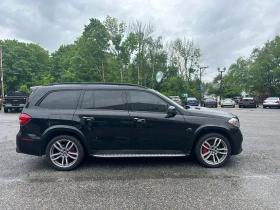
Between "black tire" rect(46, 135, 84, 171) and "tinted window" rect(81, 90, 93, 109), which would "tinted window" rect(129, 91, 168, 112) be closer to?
"tinted window" rect(81, 90, 93, 109)

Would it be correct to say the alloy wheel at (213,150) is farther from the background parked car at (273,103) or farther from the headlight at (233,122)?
the background parked car at (273,103)

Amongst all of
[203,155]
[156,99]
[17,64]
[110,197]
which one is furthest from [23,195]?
[17,64]

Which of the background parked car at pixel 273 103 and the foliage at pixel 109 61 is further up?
the foliage at pixel 109 61

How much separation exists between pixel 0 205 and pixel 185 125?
339 cm

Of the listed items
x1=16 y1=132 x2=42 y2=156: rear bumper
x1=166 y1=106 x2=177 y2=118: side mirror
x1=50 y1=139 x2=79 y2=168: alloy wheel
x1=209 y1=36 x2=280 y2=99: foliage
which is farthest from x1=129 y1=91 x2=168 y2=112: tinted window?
x1=209 y1=36 x2=280 y2=99: foliage

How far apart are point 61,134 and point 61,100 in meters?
0.71

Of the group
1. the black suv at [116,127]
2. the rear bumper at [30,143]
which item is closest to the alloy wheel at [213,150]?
the black suv at [116,127]

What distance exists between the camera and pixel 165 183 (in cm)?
381

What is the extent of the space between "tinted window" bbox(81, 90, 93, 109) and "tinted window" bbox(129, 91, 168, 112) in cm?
86

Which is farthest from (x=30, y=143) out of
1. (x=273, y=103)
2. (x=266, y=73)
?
(x=266, y=73)

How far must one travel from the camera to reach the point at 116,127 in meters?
4.48

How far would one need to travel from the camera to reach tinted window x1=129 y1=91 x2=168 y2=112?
4.60 metres

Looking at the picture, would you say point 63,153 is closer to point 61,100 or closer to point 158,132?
point 61,100

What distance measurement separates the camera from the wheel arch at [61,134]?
442cm
